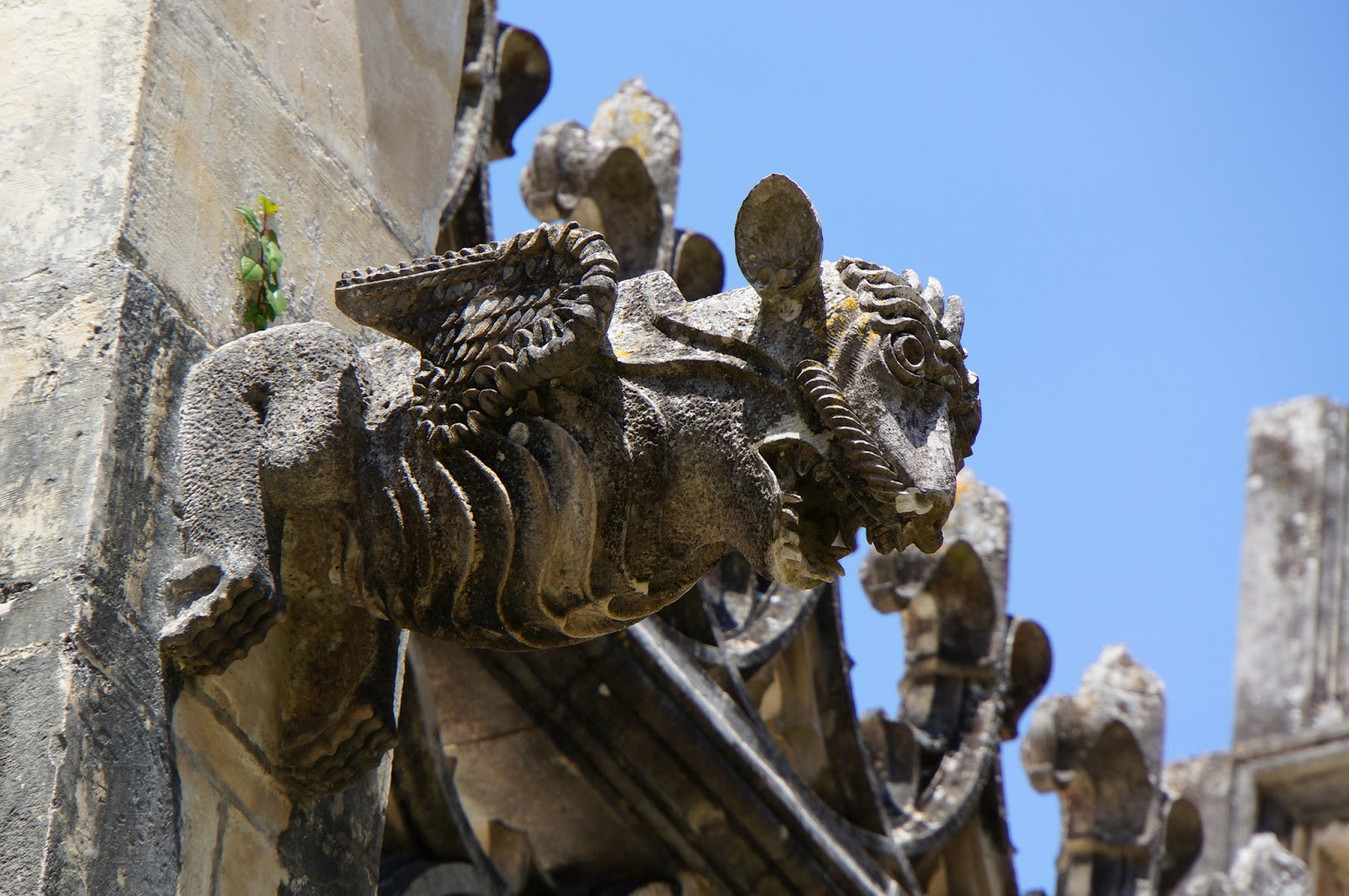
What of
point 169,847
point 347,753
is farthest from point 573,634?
point 169,847

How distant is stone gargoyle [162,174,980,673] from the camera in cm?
330

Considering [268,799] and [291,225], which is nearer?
[268,799]

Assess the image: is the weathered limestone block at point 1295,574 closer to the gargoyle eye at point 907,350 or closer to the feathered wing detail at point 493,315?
the gargoyle eye at point 907,350

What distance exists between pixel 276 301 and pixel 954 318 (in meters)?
0.96

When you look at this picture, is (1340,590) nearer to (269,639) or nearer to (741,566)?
(741,566)

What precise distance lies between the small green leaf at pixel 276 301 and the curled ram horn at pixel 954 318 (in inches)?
37.1

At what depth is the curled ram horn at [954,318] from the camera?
3494 millimetres

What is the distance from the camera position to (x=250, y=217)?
3643 millimetres

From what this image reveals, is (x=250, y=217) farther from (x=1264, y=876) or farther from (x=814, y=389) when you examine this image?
(x=1264, y=876)

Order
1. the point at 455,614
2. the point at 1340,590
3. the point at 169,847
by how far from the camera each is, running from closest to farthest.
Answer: the point at 169,847, the point at 455,614, the point at 1340,590

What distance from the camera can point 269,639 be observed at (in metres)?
3.50

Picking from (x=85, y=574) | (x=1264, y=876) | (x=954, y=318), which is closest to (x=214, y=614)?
(x=85, y=574)

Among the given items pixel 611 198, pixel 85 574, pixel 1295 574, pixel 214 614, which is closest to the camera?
pixel 85 574

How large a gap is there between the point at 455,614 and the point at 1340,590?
9106 mm
